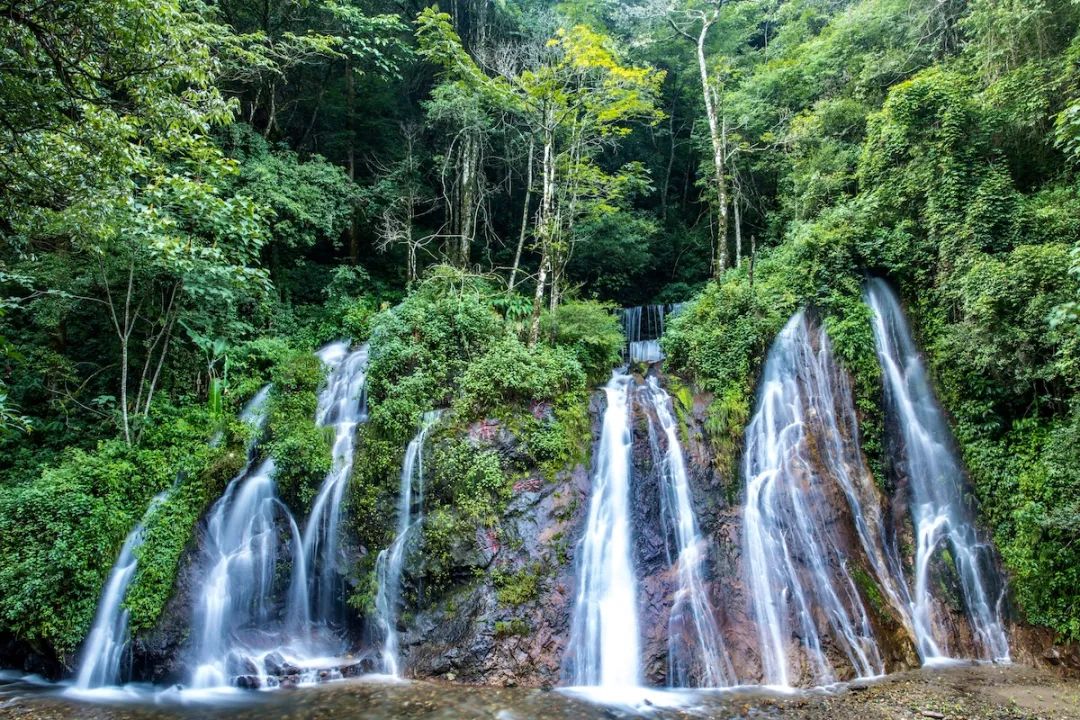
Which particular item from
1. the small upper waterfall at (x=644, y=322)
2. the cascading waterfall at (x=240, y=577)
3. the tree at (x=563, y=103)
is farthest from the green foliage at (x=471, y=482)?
the small upper waterfall at (x=644, y=322)

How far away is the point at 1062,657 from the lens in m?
7.20

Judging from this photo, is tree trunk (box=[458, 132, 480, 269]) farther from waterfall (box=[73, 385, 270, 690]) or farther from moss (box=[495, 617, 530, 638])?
moss (box=[495, 617, 530, 638])

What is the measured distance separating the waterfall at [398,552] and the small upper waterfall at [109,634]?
353cm

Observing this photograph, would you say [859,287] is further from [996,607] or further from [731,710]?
[731,710]

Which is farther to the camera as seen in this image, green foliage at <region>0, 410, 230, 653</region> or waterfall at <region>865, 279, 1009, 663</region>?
waterfall at <region>865, 279, 1009, 663</region>

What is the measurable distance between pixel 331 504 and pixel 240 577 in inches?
66.6

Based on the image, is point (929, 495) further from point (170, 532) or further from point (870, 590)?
point (170, 532)

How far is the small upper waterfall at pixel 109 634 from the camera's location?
7545 mm

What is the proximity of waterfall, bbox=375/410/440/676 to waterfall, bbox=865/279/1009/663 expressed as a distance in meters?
7.46

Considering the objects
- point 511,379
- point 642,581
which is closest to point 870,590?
point 642,581

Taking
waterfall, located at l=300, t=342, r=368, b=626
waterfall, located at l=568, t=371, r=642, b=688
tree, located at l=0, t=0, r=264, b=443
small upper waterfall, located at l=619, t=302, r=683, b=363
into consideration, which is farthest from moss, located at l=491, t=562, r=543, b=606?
small upper waterfall, located at l=619, t=302, r=683, b=363

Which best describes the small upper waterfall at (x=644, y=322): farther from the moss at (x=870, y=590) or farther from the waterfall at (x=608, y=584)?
the moss at (x=870, y=590)

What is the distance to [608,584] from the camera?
8.23 metres

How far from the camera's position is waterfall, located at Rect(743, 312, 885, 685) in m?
7.43
